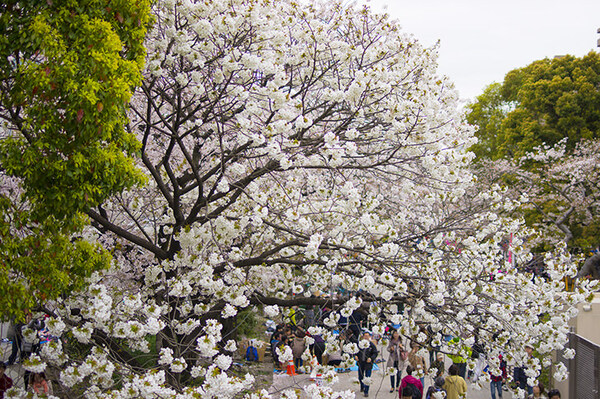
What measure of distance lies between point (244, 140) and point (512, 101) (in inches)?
1314

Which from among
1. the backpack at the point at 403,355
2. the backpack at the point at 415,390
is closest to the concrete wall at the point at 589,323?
the backpack at the point at 403,355

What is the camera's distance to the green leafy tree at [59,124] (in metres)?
4.10

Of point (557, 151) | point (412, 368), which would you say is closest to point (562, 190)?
point (557, 151)

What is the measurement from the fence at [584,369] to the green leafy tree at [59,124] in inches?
284

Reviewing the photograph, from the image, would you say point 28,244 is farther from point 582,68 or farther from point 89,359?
point 582,68

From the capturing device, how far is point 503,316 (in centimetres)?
654

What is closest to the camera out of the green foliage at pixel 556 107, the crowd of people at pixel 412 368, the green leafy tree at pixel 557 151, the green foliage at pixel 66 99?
the green foliage at pixel 66 99

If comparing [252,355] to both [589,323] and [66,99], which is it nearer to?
[589,323]

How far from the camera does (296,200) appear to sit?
23.7 ft

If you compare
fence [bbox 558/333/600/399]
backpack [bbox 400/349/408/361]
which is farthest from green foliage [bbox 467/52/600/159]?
backpack [bbox 400/349/408/361]

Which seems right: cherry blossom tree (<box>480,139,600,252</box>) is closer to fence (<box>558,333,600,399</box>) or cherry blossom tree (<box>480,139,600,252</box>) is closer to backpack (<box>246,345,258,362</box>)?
fence (<box>558,333,600,399</box>)

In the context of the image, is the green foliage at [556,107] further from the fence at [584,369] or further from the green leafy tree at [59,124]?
the green leafy tree at [59,124]

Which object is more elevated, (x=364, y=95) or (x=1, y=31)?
(x=364, y=95)

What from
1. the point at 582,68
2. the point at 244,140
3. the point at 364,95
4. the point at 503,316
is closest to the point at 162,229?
the point at 244,140
